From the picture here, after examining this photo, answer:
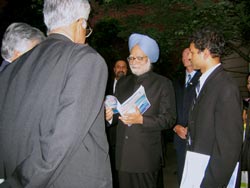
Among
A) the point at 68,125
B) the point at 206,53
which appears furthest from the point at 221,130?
the point at 68,125

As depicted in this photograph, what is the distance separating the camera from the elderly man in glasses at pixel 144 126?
10.1ft

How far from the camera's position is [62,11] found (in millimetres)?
1554

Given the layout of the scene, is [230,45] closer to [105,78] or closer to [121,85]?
[121,85]

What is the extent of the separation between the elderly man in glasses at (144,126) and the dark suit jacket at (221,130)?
856 mm

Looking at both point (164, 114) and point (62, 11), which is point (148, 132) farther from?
point (62, 11)

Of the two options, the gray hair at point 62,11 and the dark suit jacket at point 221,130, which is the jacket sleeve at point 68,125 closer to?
the gray hair at point 62,11

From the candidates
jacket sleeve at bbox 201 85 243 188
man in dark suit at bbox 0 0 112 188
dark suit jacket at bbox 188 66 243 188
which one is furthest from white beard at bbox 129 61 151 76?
man in dark suit at bbox 0 0 112 188

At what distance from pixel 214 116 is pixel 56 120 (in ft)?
4.28

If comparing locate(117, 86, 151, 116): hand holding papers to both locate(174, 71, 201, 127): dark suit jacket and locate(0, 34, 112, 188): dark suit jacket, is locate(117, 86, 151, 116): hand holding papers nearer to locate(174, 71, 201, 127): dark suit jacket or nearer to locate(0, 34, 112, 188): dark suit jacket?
locate(174, 71, 201, 127): dark suit jacket

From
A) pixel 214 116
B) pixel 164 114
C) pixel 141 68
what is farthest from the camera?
pixel 141 68

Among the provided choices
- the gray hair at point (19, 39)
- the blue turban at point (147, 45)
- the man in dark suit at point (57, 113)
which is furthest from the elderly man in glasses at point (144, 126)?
the man in dark suit at point (57, 113)

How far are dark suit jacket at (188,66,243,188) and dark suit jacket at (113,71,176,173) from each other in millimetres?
849

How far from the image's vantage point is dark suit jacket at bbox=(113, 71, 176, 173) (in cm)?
308

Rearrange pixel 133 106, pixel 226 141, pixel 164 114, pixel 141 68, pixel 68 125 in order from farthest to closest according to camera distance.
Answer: pixel 141 68 < pixel 164 114 < pixel 133 106 < pixel 226 141 < pixel 68 125
